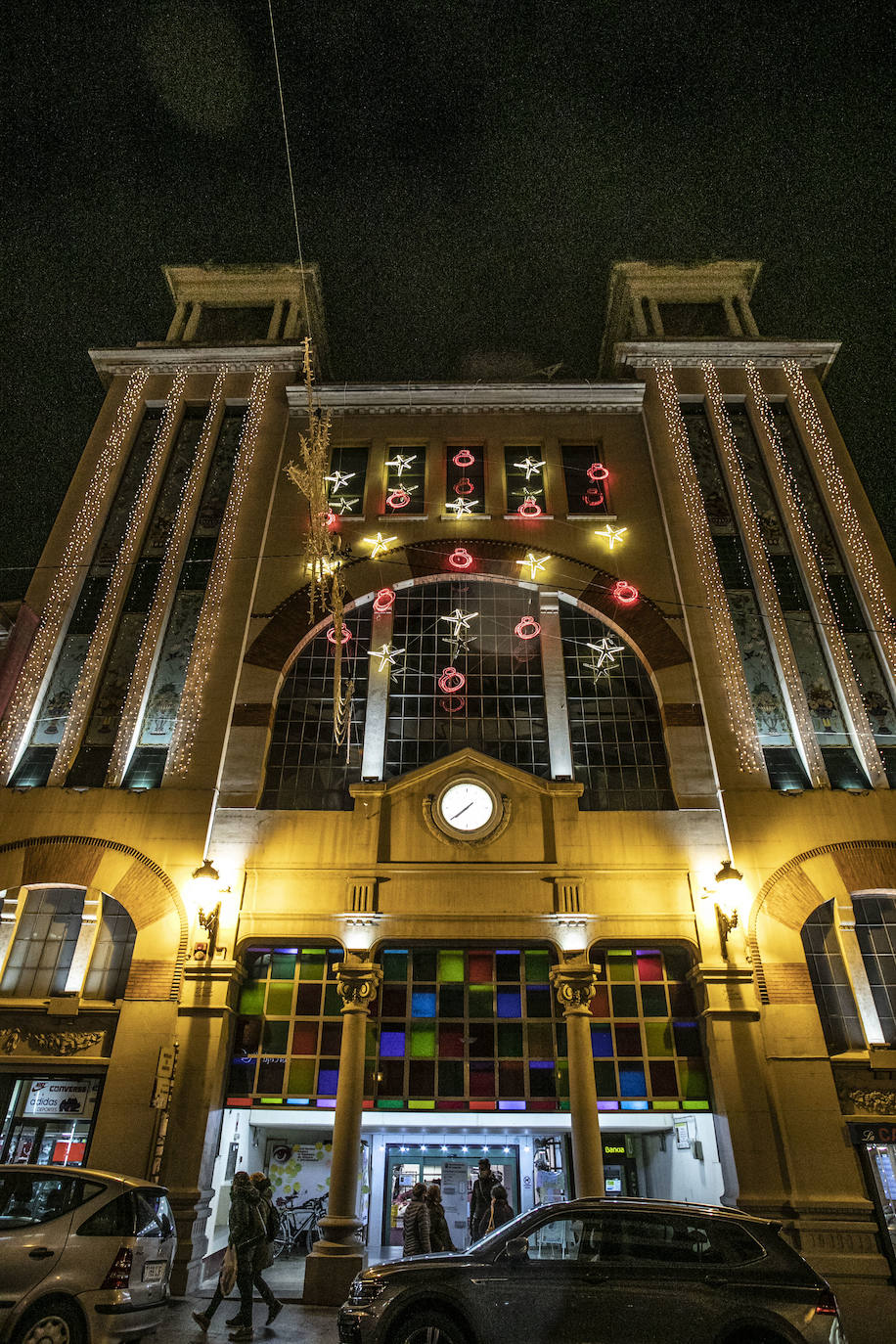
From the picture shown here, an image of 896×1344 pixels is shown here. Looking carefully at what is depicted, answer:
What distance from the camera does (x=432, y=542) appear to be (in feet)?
66.8

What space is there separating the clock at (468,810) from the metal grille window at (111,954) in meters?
6.56

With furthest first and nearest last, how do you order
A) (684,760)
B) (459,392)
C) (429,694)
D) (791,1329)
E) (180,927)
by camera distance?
(459,392) → (429,694) → (684,760) → (180,927) → (791,1329)

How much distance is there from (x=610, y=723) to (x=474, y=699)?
10.7 feet

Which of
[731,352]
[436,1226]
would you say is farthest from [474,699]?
[731,352]

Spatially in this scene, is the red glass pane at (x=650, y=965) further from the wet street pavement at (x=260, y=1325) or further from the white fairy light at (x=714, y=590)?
the wet street pavement at (x=260, y=1325)

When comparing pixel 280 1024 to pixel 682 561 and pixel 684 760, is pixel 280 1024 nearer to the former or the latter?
pixel 684 760

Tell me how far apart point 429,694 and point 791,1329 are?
43.2 ft

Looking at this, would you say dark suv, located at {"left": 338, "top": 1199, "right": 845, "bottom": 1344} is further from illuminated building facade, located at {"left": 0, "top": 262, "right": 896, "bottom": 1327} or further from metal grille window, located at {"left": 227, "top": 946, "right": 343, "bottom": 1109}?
metal grille window, located at {"left": 227, "top": 946, "right": 343, "bottom": 1109}

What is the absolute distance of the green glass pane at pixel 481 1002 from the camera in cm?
1498

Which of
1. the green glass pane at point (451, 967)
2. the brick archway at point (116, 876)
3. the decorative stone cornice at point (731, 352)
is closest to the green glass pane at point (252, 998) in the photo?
the brick archway at point (116, 876)

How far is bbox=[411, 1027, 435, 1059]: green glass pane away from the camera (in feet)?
48.1

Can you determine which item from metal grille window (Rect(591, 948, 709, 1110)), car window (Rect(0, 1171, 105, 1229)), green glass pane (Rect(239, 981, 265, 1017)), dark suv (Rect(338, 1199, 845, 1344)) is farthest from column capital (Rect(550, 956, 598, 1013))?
car window (Rect(0, 1171, 105, 1229))

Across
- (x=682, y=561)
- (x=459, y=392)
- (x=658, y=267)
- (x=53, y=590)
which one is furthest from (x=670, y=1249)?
(x=658, y=267)

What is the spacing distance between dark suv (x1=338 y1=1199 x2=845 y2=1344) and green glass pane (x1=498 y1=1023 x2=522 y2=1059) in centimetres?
691
